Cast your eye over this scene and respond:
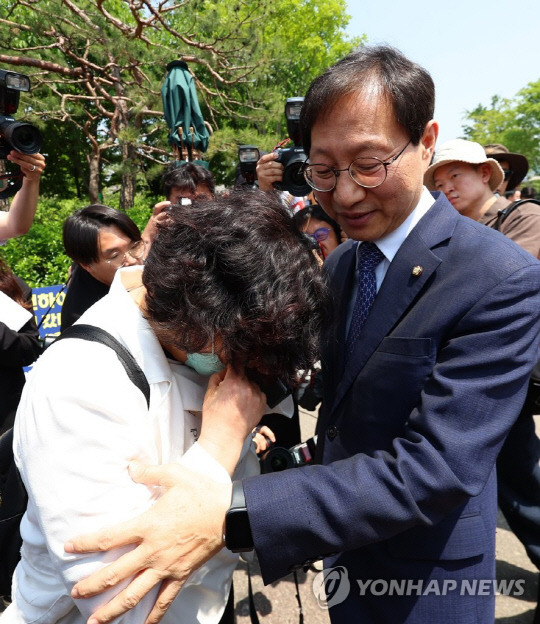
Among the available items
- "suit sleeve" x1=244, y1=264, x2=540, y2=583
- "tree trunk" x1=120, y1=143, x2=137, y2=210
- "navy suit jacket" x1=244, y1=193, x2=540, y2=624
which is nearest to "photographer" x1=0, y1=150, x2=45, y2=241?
"navy suit jacket" x1=244, y1=193, x2=540, y2=624

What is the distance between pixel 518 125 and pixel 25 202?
25.5 m

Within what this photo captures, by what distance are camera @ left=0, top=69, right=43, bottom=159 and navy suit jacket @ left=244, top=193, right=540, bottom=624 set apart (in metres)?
2.16

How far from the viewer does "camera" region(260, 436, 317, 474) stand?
1.96 m

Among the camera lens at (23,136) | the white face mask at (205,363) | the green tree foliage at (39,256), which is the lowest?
the green tree foliage at (39,256)

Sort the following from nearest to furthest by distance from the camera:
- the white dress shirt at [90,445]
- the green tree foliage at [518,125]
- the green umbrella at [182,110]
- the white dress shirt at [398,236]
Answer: the white dress shirt at [90,445] < the white dress shirt at [398,236] < the green umbrella at [182,110] < the green tree foliage at [518,125]

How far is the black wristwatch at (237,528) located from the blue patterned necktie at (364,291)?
0.58 m

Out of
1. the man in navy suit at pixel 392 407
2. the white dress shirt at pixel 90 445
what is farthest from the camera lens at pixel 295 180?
the white dress shirt at pixel 90 445

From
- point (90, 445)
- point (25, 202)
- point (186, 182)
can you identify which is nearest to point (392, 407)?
point (90, 445)

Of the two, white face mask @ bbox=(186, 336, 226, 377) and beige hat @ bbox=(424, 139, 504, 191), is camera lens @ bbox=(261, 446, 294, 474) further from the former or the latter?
beige hat @ bbox=(424, 139, 504, 191)

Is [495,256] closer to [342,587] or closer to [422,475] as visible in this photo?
[422,475]

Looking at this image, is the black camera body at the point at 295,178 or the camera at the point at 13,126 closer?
the camera at the point at 13,126

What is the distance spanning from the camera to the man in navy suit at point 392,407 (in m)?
1.01

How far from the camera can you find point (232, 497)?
1.03 m

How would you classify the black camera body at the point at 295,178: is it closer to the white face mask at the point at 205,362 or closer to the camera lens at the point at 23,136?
the camera lens at the point at 23,136
